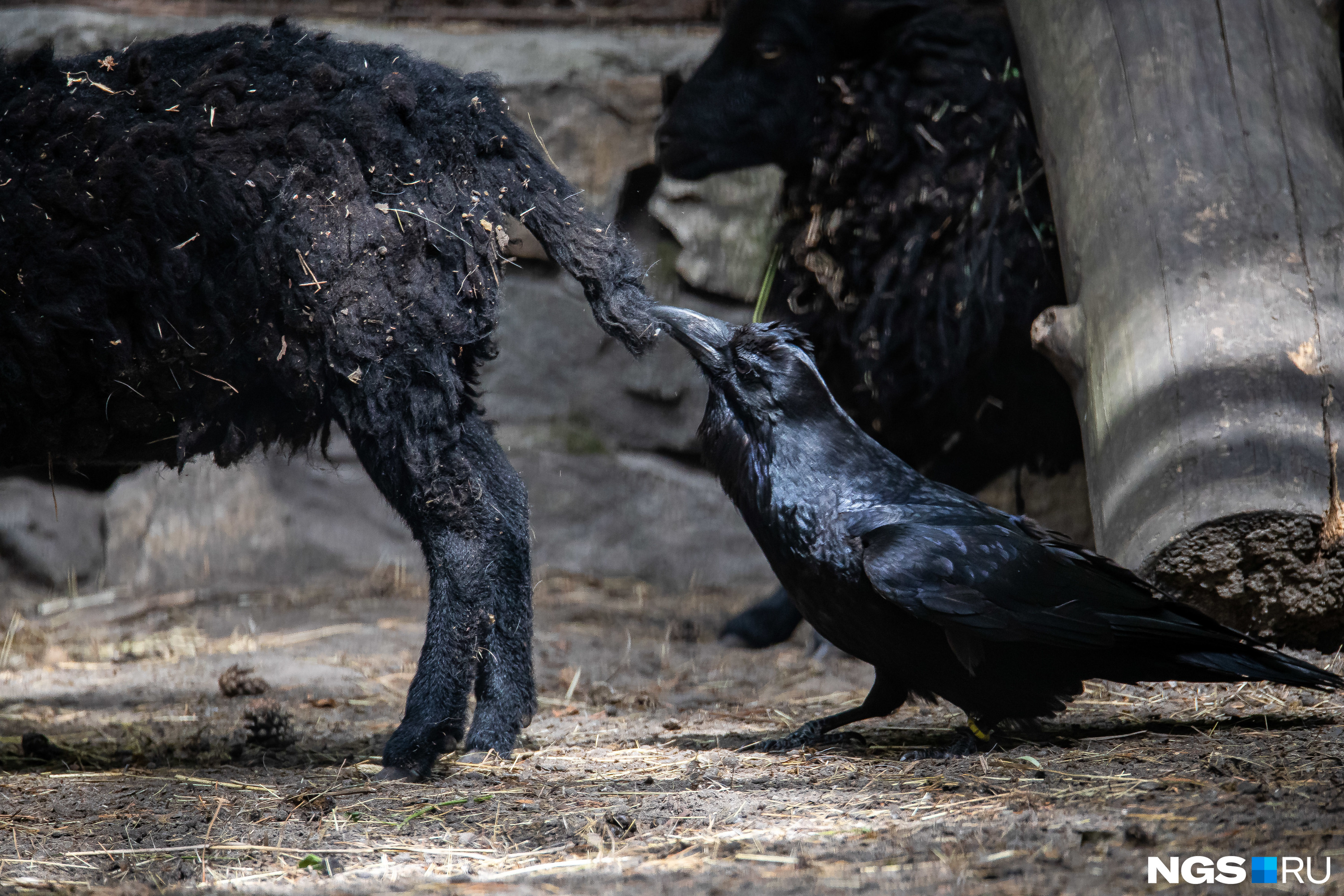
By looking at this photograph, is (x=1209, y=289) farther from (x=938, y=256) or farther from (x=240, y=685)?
(x=240, y=685)

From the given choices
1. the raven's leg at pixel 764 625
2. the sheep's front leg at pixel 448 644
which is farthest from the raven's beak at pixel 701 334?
the raven's leg at pixel 764 625

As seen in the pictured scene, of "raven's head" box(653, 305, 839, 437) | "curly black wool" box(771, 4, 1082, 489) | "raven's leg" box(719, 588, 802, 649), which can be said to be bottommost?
"raven's leg" box(719, 588, 802, 649)

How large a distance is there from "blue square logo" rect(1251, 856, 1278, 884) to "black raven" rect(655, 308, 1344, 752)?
2.54 feet

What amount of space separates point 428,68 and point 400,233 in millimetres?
530

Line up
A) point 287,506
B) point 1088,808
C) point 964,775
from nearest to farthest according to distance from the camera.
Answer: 1. point 1088,808
2. point 964,775
3. point 287,506

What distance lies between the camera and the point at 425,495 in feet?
8.71

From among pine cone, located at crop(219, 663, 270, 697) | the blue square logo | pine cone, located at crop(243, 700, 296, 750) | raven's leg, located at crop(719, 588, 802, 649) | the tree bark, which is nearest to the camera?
the blue square logo

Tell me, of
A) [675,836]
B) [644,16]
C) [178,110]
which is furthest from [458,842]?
[644,16]

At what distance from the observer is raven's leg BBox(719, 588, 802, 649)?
15.0ft

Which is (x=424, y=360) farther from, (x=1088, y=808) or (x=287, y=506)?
(x=287, y=506)

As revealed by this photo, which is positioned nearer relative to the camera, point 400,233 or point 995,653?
point 995,653

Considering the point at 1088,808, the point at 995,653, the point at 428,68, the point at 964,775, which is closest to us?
the point at 1088,808

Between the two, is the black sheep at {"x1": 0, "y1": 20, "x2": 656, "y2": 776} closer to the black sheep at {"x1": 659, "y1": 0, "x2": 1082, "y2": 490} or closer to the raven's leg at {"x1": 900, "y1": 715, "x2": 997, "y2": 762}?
the raven's leg at {"x1": 900, "y1": 715, "x2": 997, "y2": 762}

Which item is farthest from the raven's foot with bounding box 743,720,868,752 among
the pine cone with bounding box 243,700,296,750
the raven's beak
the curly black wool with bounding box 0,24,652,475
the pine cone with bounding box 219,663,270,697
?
the pine cone with bounding box 219,663,270,697
